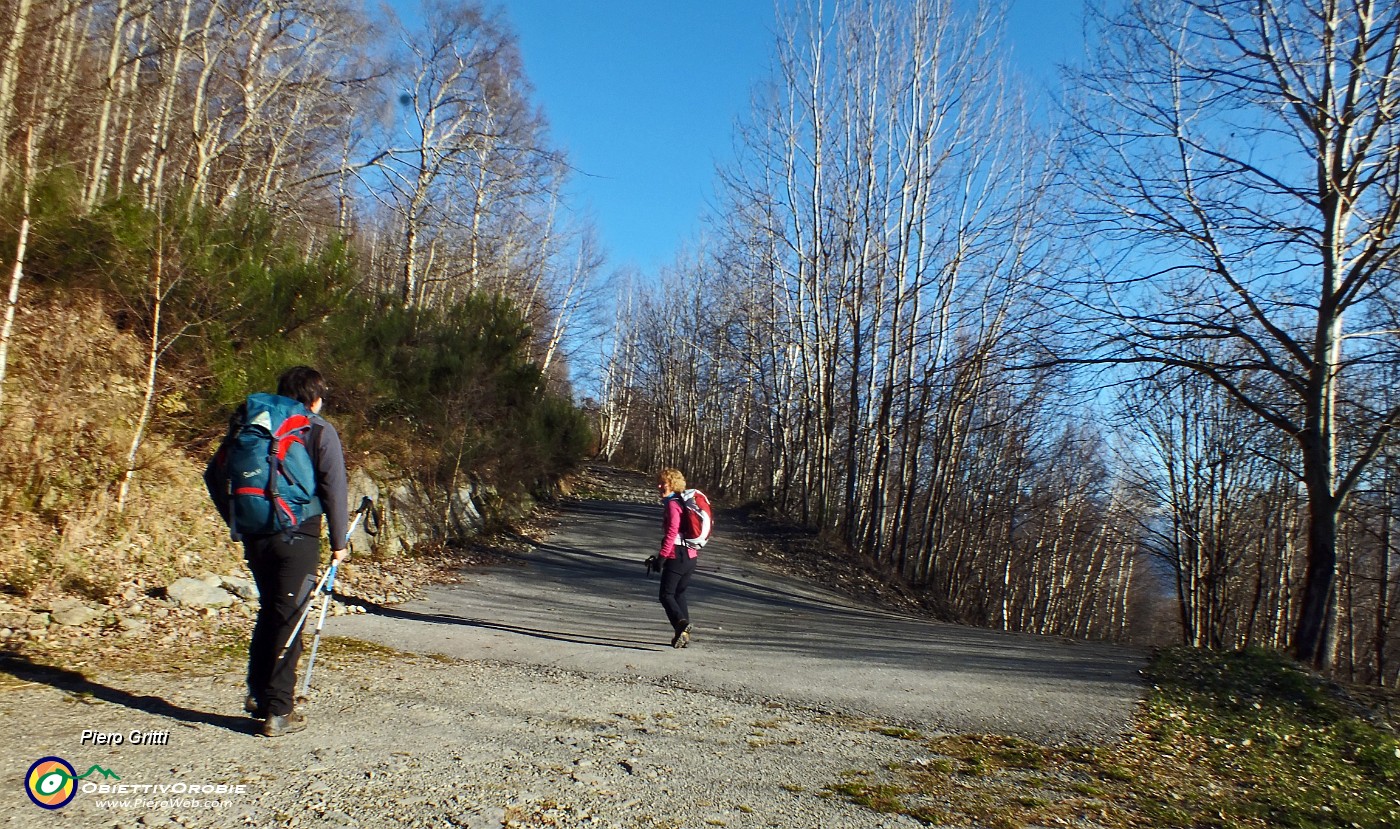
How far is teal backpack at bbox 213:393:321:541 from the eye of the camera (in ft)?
12.9

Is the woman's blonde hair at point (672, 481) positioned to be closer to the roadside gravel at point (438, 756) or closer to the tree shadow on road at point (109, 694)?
the roadside gravel at point (438, 756)

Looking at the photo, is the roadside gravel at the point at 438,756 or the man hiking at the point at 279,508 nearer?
the roadside gravel at the point at 438,756

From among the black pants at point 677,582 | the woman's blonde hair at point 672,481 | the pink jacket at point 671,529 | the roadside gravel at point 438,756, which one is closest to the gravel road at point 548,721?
the roadside gravel at point 438,756

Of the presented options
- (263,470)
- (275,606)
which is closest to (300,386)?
(263,470)

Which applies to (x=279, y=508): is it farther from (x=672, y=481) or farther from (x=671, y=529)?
(x=672, y=481)

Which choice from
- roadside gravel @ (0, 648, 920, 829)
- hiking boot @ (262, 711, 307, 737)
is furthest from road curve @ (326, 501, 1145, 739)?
hiking boot @ (262, 711, 307, 737)

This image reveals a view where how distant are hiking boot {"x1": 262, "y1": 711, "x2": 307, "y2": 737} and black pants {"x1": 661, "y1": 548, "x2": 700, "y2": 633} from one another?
3757mm

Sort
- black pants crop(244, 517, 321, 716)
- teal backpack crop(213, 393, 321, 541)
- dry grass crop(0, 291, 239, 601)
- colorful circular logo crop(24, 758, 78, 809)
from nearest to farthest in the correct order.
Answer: colorful circular logo crop(24, 758, 78, 809) < teal backpack crop(213, 393, 321, 541) < black pants crop(244, 517, 321, 716) < dry grass crop(0, 291, 239, 601)

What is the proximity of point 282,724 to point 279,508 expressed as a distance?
3.79 ft

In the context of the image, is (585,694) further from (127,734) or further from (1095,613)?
(1095,613)

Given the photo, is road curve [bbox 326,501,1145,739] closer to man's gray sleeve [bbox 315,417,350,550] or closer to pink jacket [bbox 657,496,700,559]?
pink jacket [bbox 657,496,700,559]

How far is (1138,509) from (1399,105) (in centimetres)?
2085

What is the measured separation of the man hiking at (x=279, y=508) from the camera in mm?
3959

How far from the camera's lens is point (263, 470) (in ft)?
13.0
